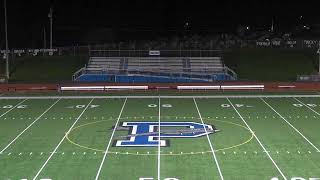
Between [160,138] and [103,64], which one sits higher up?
[103,64]

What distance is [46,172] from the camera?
56.5 ft

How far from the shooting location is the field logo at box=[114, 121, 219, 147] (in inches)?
831

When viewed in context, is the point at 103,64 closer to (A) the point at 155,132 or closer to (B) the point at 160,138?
(A) the point at 155,132

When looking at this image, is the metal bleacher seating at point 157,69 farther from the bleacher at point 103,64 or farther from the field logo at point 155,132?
the field logo at point 155,132

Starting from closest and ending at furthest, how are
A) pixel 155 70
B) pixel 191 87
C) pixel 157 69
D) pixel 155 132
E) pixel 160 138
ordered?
pixel 160 138 < pixel 155 132 < pixel 191 87 < pixel 155 70 < pixel 157 69

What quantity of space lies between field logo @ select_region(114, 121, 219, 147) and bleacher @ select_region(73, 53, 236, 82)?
17341mm

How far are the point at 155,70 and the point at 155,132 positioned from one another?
71.7 feet

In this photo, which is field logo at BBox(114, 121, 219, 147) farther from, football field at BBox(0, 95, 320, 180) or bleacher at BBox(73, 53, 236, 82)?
bleacher at BBox(73, 53, 236, 82)

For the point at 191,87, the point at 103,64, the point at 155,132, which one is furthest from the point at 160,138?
the point at 103,64

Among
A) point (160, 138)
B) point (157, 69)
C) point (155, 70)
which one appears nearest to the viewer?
point (160, 138)

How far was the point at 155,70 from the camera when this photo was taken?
44594mm

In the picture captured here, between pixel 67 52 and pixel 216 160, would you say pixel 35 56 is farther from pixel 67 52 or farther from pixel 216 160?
pixel 216 160

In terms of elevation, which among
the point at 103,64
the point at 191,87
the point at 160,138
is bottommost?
the point at 160,138

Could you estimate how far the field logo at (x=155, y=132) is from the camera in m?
21.1
